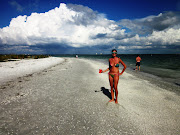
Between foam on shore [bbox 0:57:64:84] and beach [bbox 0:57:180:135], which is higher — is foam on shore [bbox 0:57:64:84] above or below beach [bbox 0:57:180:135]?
above

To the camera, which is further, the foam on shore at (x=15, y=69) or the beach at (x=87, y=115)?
the foam on shore at (x=15, y=69)

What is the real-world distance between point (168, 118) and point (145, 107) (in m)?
1.20

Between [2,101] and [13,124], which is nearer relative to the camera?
[13,124]

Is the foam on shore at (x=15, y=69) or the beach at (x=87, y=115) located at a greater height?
the foam on shore at (x=15, y=69)

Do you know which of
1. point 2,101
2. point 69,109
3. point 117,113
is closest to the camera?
point 117,113

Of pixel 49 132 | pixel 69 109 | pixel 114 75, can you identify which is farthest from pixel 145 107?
pixel 49 132

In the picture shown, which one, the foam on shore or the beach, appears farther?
the foam on shore

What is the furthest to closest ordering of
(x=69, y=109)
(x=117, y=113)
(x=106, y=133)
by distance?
(x=69, y=109)
(x=117, y=113)
(x=106, y=133)

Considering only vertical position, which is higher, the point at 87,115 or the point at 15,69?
the point at 15,69

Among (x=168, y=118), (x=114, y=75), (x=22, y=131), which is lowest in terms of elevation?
(x=168, y=118)

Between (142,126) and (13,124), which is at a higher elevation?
(13,124)

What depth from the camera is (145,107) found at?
5895 millimetres

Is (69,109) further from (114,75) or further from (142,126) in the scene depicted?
(142,126)

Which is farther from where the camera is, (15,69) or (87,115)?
(15,69)
